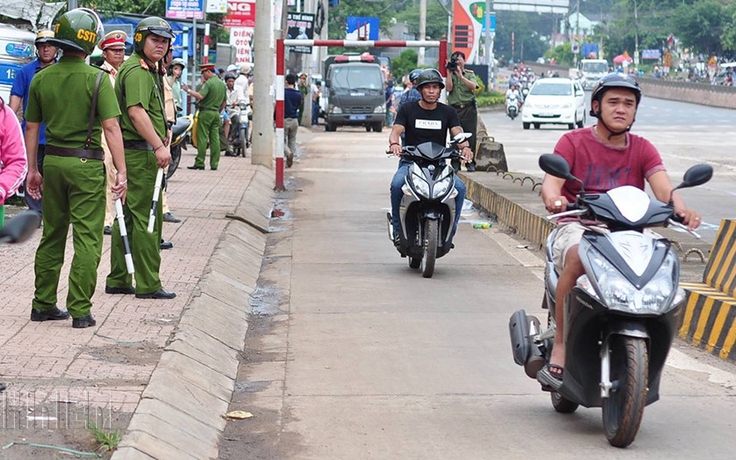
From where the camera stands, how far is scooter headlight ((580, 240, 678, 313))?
583 centimetres

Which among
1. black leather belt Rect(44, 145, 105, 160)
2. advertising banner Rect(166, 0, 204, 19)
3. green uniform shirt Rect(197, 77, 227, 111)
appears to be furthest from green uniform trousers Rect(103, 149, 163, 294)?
advertising banner Rect(166, 0, 204, 19)

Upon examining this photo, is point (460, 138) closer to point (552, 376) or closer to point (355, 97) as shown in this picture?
point (552, 376)

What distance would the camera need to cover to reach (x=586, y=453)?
6.12 meters

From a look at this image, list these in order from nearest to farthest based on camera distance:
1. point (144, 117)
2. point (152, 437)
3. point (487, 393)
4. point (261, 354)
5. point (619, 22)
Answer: point (152, 437) → point (487, 393) → point (261, 354) → point (144, 117) → point (619, 22)

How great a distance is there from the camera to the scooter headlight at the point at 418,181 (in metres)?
11.9

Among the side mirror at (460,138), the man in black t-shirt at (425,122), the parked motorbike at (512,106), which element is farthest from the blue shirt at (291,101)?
the parked motorbike at (512,106)

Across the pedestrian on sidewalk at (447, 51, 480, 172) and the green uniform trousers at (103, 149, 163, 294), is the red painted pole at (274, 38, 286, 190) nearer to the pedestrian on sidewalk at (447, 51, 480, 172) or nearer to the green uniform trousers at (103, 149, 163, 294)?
the pedestrian on sidewalk at (447, 51, 480, 172)

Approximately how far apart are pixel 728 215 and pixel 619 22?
12377 centimetres

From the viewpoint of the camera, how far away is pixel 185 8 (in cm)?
2894

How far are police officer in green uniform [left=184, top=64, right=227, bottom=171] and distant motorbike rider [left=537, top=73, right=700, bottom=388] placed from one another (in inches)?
636

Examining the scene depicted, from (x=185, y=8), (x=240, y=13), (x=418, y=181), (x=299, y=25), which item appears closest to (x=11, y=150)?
(x=418, y=181)

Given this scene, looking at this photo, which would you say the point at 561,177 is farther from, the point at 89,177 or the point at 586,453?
the point at 89,177

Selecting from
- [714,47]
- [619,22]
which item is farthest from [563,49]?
[714,47]

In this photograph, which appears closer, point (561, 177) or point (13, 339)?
point (561, 177)
